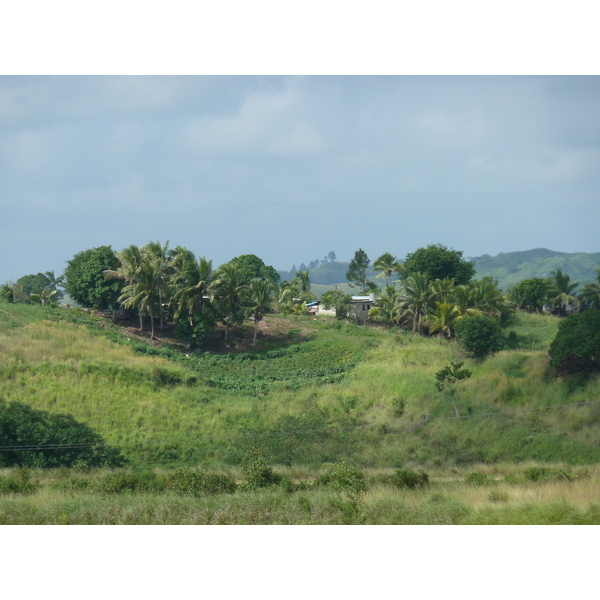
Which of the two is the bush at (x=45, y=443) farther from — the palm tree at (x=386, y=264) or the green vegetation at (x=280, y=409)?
the palm tree at (x=386, y=264)

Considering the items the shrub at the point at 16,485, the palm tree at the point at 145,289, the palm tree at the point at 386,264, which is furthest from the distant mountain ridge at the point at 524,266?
the shrub at the point at 16,485

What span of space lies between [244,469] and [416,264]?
27130mm

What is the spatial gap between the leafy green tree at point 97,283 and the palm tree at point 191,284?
13.0 ft

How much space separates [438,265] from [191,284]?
17936 millimetres

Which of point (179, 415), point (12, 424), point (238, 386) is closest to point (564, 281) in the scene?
point (238, 386)

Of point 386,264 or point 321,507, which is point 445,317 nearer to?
point 386,264

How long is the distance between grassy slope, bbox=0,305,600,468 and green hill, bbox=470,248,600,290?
70517 millimetres

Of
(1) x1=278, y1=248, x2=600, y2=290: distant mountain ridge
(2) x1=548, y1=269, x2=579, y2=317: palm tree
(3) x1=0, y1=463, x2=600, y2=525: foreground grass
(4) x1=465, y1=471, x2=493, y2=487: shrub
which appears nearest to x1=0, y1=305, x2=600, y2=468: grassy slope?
(4) x1=465, y1=471, x2=493, y2=487: shrub

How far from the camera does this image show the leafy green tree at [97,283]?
1022 inches

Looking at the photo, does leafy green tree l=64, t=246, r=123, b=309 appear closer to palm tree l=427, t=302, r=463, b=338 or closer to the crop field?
the crop field

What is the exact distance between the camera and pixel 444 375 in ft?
52.8

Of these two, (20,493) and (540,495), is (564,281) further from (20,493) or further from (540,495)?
(20,493)

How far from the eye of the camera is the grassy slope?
44.8 ft

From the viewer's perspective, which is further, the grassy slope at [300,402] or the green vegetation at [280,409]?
the grassy slope at [300,402]
